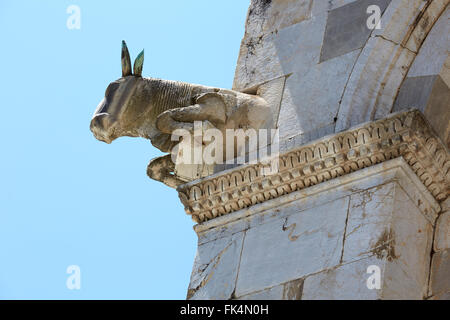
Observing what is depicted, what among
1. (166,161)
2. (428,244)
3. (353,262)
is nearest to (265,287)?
(353,262)

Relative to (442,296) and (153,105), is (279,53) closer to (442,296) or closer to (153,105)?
(153,105)

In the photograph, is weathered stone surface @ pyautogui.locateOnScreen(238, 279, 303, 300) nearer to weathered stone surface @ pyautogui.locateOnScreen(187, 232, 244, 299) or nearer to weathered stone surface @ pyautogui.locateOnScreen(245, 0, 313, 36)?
weathered stone surface @ pyautogui.locateOnScreen(187, 232, 244, 299)

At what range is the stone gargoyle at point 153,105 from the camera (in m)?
7.84

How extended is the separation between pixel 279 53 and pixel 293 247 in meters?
1.72

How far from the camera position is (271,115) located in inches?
306

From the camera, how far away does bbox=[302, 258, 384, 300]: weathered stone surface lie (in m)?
6.48

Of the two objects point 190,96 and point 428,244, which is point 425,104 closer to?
point 428,244

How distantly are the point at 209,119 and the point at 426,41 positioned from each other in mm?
1548

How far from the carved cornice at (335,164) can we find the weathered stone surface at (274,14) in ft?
4.52

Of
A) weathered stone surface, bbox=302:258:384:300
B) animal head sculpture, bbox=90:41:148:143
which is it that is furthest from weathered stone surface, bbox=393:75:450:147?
animal head sculpture, bbox=90:41:148:143

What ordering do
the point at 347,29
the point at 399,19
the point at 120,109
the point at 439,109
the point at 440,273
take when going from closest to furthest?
the point at 440,273 → the point at 439,109 → the point at 399,19 → the point at 347,29 → the point at 120,109

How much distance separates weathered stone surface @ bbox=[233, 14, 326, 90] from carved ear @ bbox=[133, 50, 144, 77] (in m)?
0.69

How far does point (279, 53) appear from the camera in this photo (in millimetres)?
8148

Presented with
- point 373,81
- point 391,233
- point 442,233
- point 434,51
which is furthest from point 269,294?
point 434,51
